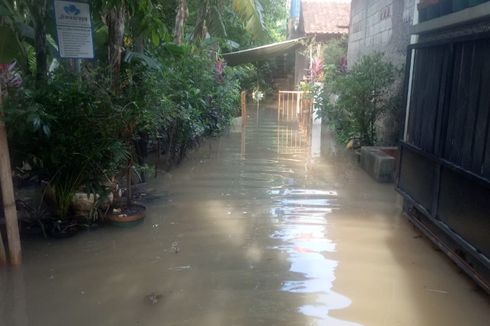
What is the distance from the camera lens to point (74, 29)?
195 inches

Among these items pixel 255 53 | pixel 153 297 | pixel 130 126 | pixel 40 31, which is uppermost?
→ pixel 255 53

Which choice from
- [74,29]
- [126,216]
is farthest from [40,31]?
[126,216]

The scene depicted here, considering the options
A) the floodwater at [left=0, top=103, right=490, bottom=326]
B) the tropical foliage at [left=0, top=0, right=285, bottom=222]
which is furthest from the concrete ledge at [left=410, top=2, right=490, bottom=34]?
the tropical foliage at [left=0, top=0, right=285, bottom=222]

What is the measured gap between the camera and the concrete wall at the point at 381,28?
822 centimetres

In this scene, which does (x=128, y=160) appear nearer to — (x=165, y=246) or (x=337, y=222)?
(x=165, y=246)

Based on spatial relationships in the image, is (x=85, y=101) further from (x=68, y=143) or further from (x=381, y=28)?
(x=381, y=28)

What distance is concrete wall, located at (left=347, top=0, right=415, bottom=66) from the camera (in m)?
8.22

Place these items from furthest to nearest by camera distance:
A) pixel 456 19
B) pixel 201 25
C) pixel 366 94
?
pixel 201 25 < pixel 366 94 < pixel 456 19

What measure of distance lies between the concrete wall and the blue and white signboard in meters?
5.35

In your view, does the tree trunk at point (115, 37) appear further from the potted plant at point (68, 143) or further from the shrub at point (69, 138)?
the shrub at point (69, 138)

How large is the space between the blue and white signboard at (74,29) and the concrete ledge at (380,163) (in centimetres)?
452

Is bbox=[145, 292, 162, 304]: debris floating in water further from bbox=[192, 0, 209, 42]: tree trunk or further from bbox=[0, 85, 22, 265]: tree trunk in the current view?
bbox=[192, 0, 209, 42]: tree trunk

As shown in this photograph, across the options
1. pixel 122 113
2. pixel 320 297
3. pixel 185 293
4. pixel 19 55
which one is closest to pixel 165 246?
pixel 185 293

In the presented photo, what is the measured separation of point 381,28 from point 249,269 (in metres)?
7.47
